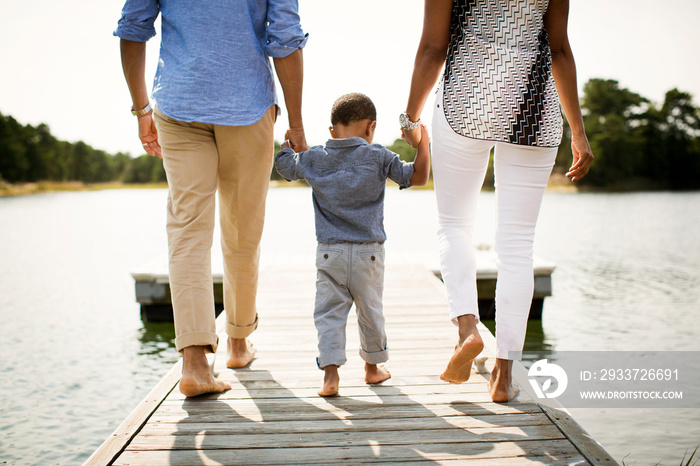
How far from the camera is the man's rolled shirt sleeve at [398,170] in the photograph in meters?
2.15

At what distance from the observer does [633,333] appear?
577 centimetres

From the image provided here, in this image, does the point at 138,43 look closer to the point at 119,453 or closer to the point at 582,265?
the point at 119,453

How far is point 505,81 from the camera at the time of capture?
6.34 ft

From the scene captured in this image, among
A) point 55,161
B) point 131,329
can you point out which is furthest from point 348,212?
Result: point 55,161

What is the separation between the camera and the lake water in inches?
127

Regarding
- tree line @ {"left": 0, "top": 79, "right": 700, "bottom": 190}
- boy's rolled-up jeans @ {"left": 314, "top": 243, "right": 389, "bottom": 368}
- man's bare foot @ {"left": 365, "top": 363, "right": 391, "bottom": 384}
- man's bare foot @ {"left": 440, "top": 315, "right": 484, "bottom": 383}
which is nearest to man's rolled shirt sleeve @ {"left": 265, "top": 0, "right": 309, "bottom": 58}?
boy's rolled-up jeans @ {"left": 314, "top": 243, "right": 389, "bottom": 368}

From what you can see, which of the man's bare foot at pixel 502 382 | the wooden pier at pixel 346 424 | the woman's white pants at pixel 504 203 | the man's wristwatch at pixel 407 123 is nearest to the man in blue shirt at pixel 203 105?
the wooden pier at pixel 346 424

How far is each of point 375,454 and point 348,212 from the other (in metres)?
0.92

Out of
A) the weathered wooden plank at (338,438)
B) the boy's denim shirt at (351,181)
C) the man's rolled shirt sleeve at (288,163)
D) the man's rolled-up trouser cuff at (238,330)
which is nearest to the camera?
the weathered wooden plank at (338,438)

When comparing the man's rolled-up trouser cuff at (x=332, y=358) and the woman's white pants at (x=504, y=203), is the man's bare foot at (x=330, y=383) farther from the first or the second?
the woman's white pants at (x=504, y=203)

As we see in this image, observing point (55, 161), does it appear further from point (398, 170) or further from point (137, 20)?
Answer: point (398, 170)

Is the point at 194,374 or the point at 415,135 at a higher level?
the point at 415,135

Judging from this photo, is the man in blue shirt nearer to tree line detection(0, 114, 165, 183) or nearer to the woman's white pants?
the woman's white pants

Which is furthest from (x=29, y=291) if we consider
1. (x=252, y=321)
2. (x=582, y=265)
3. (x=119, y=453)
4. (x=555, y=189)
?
(x=555, y=189)
